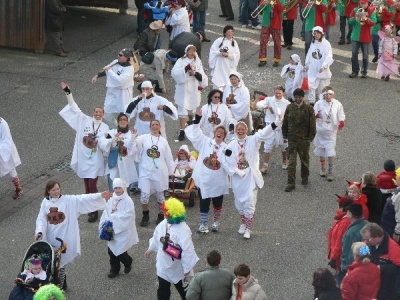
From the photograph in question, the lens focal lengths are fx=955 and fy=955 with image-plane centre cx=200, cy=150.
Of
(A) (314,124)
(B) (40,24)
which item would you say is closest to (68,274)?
(A) (314,124)

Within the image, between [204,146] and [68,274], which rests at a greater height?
[204,146]

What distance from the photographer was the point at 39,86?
19.6 m

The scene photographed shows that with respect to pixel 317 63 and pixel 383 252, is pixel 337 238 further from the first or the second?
pixel 317 63

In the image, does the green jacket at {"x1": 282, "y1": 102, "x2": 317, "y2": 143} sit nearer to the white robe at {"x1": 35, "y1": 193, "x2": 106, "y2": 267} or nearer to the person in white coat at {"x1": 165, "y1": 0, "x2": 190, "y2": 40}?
the white robe at {"x1": 35, "y1": 193, "x2": 106, "y2": 267}

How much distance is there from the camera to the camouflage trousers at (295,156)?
1493 cm

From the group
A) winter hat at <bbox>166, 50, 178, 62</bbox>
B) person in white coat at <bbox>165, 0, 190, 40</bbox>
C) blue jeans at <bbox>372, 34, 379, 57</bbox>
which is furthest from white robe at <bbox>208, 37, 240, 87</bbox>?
blue jeans at <bbox>372, 34, 379, 57</bbox>

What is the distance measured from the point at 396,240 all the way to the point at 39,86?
32.8ft

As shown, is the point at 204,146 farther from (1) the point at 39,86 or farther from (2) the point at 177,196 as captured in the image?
(1) the point at 39,86

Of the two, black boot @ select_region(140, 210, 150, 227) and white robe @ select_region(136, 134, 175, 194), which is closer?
white robe @ select_region(136, 134, 175, 194)

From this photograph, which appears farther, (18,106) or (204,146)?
(18,106)

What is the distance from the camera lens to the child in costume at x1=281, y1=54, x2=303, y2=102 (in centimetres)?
1798

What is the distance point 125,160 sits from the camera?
13.9m

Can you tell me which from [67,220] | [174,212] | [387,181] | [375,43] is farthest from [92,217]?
[375,43]

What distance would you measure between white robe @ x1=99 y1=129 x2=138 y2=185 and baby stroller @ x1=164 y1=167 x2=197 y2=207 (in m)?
0.61
